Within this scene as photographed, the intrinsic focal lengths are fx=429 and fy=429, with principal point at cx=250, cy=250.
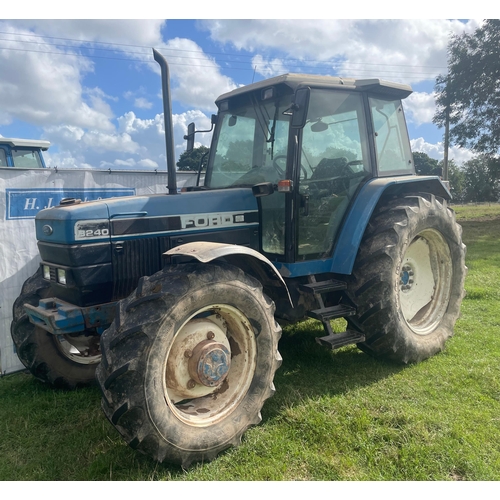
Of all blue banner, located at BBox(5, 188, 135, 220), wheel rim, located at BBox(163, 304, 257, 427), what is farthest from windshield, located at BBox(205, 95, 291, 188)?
blue banner, located at BBox(5, 188, 135, 220)

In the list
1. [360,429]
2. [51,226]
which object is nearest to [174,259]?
[51,226]

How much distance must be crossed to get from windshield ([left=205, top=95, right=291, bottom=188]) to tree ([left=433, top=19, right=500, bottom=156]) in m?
16.8

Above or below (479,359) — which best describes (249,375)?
above

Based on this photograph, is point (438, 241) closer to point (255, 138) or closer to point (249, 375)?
point (255, 138)

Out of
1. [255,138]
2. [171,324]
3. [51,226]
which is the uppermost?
[255,138]

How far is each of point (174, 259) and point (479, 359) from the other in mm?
3063

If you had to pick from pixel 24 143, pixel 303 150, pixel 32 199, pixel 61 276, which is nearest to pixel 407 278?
pixel 303 150

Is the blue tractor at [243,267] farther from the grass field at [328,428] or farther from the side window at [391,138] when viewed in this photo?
the grass field at [328,428]

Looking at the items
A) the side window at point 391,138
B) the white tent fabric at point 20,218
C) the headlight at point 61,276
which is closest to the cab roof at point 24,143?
the white tent fabric at point 20,218

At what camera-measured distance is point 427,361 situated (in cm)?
412

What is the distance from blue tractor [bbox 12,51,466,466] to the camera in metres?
2.68

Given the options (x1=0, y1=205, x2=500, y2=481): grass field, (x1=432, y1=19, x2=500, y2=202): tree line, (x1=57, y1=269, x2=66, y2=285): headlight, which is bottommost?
(x1=0, y1=205, x2=500, y2=481): grass field

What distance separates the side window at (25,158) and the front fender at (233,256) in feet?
26.5

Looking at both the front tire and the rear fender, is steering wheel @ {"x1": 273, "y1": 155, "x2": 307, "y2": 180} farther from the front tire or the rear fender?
the front tire
